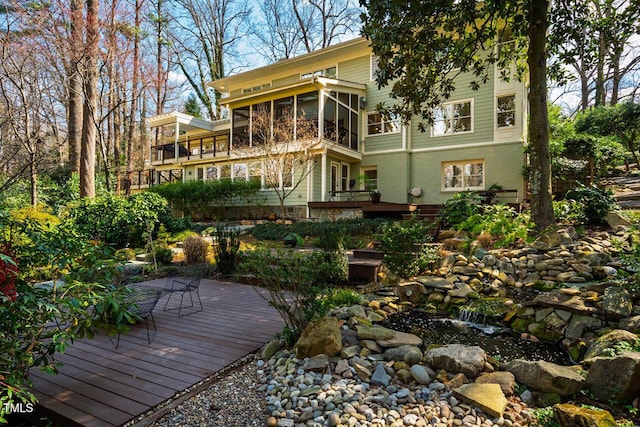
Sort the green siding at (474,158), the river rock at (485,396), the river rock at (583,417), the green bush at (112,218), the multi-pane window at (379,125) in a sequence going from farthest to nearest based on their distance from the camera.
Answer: the multi-pane window at (379,125) → the green siding at (474,158) → the green bush at (112,218) → the river rock at (485,396) → the river rock at (583,417)

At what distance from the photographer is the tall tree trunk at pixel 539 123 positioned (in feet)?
21.1

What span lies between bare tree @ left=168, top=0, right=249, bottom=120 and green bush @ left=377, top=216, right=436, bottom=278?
64.7ft

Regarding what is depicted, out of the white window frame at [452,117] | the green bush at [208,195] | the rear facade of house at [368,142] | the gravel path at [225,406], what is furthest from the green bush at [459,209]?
the green bush at [208,195]

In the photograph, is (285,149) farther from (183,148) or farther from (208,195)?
(183,148)

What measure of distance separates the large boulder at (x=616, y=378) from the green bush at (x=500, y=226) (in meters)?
4.11

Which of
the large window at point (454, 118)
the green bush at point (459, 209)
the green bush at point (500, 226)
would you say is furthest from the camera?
the large window at point (454, 118)

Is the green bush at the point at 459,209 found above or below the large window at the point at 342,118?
below

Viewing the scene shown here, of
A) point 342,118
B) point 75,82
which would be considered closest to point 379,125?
point 342,118

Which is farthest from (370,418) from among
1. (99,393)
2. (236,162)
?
(236,162)

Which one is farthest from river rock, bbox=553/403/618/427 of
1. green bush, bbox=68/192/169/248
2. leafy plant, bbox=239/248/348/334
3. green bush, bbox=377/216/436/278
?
green bush, bbox=68/192/169/248

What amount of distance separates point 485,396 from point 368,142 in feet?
45.5

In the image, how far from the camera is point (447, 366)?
275 centimetres

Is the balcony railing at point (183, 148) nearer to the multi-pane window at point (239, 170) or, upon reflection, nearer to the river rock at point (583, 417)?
the multi-pane window at point (239, 170)

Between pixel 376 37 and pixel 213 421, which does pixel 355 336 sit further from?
pixel 376 37
